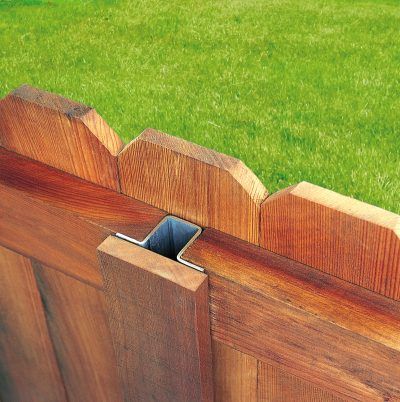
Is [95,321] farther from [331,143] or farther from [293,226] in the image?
[331,143]

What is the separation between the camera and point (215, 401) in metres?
1.14

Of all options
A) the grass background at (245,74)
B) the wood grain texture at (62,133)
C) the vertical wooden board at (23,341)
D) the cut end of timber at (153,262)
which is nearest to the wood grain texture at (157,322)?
the cut end of timber at (153,262)

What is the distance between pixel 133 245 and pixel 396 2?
8.99 feet

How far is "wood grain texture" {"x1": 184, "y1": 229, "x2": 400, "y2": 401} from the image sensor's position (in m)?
0.85

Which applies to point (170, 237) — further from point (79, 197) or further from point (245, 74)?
point (245, 74)

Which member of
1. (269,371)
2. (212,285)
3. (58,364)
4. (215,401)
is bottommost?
(58,364)

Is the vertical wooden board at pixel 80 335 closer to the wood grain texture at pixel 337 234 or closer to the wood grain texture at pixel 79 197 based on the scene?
the wood grain texture at pixel 79 197

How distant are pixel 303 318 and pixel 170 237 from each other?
0.23 meters

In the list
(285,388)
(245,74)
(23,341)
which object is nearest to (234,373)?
(285,388)

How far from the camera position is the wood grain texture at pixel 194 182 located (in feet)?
2.93

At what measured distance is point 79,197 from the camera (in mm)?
1058

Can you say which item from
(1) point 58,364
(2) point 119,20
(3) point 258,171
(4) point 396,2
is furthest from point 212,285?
(4) point 396,2

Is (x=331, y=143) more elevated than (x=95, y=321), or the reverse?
(x=95, y=321)

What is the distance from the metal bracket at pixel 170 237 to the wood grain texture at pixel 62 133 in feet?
0.31
